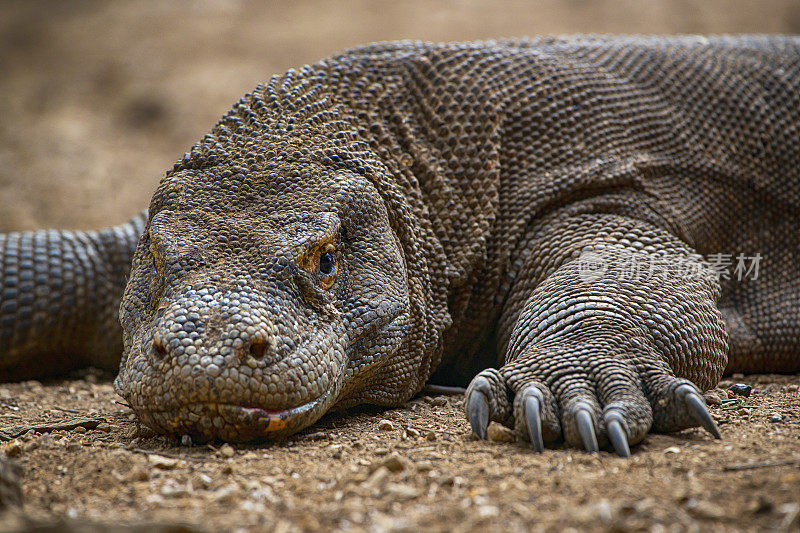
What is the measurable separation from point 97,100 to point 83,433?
→ 1311 cm

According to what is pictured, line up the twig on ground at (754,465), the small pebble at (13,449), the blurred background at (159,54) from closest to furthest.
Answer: the twig on ground at (754,465)
the small pebble at (13,449)
the blurred background at (159,54)

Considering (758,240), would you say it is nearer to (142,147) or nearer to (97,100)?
(142,147)

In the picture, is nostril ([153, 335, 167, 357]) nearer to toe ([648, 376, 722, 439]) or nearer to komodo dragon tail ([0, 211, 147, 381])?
toe ([648, 376, 722, 439])

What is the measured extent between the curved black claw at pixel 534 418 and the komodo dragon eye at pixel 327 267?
43.8 inches

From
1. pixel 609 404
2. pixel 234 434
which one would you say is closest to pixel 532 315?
pixel 609 404

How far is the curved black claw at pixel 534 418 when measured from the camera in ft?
10.3

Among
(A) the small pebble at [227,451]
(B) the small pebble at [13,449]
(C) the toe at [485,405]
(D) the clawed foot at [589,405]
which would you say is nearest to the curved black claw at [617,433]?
(D) the clawed foot at [589,405]

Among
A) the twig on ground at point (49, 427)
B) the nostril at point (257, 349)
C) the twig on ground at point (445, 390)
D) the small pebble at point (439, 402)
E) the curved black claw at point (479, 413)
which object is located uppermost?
the nostril at point (257, 349)

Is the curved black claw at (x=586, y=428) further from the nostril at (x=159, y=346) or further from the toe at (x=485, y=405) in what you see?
the nostril at (x=159, y=346)

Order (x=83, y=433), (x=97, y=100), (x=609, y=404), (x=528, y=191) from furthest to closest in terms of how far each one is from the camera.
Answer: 1. (x=97, y=100)
2. (x=528, y=191)
3. (x=83, y=433)
4. (x=609, y=404)

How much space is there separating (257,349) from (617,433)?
1504 millimetres

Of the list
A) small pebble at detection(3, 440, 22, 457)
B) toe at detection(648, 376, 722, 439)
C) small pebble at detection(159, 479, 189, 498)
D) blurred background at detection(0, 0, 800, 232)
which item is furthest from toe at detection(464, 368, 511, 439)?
blurred background at detection(0, 0, 800, 232)

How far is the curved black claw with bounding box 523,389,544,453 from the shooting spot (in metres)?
3.13

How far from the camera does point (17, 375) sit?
5.73 metres
